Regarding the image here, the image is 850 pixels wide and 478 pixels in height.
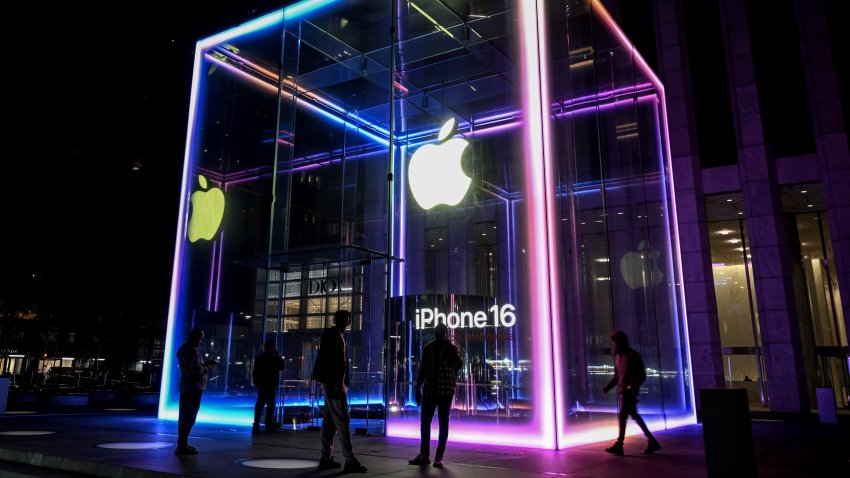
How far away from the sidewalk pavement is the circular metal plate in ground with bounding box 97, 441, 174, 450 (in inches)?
2.7

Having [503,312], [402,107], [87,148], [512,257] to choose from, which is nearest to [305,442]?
[503,312]

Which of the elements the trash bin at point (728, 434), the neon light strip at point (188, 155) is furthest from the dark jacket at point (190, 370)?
the neon light strip at point (188, 155)

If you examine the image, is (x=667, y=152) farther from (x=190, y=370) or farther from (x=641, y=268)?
(x=190, y=370)

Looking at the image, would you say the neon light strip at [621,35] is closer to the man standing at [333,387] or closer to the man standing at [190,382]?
the man standing at [333,387]

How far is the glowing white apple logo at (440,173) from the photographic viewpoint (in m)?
10.8

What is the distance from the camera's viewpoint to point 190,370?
7309 millimetres

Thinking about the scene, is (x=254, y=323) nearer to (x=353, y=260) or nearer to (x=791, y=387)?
(x=353, y=260)

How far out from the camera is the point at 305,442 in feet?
28.7

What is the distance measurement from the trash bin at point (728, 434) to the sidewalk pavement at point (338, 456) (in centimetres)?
97

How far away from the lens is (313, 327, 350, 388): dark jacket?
6.27 m

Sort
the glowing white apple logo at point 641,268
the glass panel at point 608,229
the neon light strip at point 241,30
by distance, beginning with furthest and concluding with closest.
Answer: the neon light strip at point 241,30 < the glowing white apple logo at point 641,268 < the glass panel at point 608,229

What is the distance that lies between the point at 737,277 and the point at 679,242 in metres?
6.08

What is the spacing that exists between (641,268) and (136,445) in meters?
9.94

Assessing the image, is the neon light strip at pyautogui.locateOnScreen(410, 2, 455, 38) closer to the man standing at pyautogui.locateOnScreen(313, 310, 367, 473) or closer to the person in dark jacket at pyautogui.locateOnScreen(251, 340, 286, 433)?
the person in dark jacket at pyautogui.locateOnScreen(251, 340, 286, 433)
